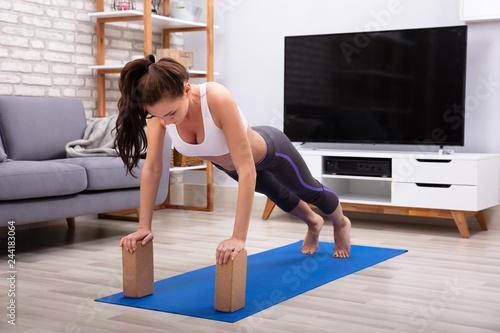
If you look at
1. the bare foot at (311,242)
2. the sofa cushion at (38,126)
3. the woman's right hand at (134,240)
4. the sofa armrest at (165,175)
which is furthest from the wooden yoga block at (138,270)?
the sofa cushion at (38,126)

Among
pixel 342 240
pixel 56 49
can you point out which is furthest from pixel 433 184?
pixel 56 49

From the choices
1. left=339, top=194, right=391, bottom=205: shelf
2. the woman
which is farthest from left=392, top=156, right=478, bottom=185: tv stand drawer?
the woman

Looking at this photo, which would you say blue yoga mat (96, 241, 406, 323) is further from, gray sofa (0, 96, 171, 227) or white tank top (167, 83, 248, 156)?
gray sofa (0, 96, 171, 227)

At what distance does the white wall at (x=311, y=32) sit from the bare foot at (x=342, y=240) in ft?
4.43

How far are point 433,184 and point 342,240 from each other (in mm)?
1155

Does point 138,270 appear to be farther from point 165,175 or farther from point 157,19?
point 157,19

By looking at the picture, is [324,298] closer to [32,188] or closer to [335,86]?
[32,188]

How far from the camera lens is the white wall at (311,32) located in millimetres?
3943

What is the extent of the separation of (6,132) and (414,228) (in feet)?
8.45

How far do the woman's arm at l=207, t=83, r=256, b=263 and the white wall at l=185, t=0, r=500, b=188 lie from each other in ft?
7.70

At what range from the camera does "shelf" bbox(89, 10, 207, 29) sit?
4242 millimetres

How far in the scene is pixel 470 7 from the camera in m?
3.82

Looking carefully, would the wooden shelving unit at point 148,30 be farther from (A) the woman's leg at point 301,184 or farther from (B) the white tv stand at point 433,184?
(A) the woman's leg at point 301,184

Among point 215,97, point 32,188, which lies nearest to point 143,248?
point 215,97
